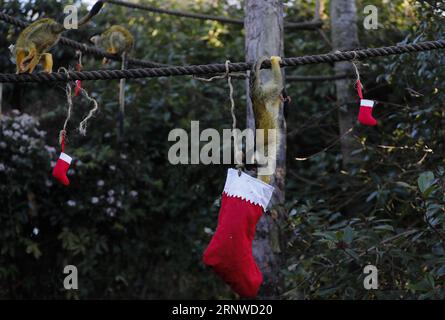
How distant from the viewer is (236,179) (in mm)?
1761

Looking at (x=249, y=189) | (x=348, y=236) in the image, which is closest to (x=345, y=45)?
(x=348, y=236)

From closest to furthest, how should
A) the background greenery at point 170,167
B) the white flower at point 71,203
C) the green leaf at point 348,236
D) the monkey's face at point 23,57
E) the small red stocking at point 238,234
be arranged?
the small red stocking at point 238,234
the monkey's face at point 23,57
the green leaf at point 348,236
the background greenery at point 170,167
the white flower at point 71,203

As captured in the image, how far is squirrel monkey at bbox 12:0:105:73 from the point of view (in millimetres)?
2100

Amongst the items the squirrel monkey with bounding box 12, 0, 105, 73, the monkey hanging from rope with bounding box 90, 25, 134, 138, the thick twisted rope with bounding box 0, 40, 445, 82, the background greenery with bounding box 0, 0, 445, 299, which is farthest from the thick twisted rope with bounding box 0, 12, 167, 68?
the background greenery with bounding box 0, 0, 445, 299

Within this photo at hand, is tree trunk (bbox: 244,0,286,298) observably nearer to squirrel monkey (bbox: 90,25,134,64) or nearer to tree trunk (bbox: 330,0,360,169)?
squirrel monkey (bbox: 90,25,134,64)

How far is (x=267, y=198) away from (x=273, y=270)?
1.02 m

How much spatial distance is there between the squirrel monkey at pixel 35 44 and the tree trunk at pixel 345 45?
1983mm

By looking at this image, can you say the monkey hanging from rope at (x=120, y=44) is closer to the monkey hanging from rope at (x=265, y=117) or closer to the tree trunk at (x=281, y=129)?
the tree trunk at (x=281, y=129)

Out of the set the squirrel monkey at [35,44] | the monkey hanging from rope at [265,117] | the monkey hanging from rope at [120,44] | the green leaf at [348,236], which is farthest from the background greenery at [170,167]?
the squirrel monkey at [35,44]

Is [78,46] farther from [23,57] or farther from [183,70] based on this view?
[183,70]

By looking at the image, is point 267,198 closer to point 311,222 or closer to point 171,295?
point 311,222

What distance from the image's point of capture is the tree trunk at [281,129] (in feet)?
8.57
